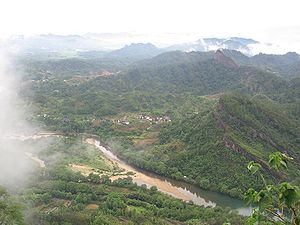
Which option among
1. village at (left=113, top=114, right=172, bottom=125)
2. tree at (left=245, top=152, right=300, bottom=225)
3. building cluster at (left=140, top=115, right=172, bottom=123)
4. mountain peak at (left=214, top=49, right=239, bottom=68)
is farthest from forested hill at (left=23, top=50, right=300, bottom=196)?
tree at (left=245, top=152, right=300, bottom=225)

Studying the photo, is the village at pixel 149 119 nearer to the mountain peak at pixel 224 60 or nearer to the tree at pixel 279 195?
Answer: the mountain peak at pixel 224 60

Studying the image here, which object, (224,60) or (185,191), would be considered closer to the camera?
(185,191)

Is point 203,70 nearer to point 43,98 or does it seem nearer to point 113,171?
point 43,98

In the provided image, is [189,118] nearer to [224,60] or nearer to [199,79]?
[199,79]

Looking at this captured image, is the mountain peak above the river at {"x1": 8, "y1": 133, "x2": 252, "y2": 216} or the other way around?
above

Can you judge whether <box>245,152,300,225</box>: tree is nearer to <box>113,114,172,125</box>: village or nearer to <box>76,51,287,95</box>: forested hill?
<box>113,114,172,125</box>: village

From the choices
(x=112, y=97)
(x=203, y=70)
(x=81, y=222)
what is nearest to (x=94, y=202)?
(x=81, y=222)

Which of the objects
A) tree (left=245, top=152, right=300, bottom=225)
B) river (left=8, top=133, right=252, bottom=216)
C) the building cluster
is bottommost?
river (left=8, top=133, right=252, bottom=216)

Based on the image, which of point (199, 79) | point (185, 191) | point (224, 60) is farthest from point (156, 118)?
point (224, 60)
